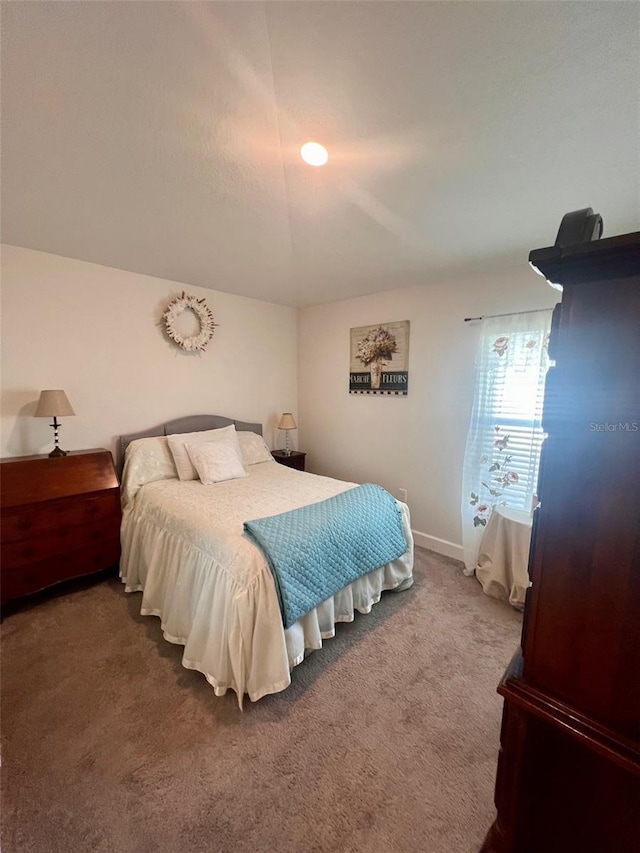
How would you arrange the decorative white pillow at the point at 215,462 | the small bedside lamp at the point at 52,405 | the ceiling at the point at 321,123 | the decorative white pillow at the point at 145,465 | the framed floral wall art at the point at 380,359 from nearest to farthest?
the ceiling at the point at 321,123
the small bedside lamp at the point at 52,405
the decorative white pillow at the point at 145,465
the decorative white pillow at the point at 215,462
the framed floral wall art at the point at 380,359

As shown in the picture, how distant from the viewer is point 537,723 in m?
0.80

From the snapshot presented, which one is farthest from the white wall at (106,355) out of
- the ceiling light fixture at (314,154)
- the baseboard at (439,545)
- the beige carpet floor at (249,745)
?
the baseboard at (439,545)

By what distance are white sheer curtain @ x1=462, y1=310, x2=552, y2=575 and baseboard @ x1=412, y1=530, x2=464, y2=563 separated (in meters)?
0.20

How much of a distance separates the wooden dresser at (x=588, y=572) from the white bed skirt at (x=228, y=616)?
104 centimetres

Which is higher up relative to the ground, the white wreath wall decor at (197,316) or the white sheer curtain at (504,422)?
the white wreath wall decor at (197,316)

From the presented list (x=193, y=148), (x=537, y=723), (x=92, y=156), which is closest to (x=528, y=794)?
(x=537, y=723)

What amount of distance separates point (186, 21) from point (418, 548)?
3.54 metres

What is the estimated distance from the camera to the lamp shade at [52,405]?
7.42 feet

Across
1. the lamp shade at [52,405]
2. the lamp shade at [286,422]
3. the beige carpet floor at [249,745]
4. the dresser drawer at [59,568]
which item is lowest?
the beige carpet floor at [249,745]

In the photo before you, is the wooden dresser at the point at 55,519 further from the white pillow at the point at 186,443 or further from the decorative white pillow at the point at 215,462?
the decorative white pillow at the point at 215,462

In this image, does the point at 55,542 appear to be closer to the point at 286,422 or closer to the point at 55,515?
the point at 55,515

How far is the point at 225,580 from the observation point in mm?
1608

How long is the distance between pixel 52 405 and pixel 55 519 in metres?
0.75

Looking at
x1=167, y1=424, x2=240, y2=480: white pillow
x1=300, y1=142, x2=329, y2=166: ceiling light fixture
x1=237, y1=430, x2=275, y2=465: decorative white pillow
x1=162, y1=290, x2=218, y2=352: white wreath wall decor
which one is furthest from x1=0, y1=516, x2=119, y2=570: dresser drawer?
x1=300, y1=142, x2=329, y2=166: ceiling light fixture
